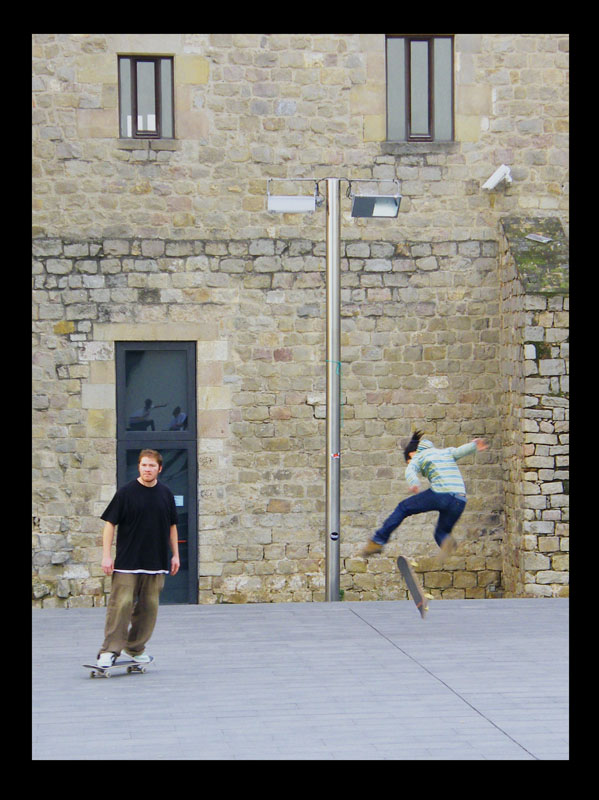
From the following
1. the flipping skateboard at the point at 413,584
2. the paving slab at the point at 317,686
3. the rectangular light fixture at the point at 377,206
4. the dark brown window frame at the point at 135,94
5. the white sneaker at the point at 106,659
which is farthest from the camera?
the dark brown window frame at the point at 135,94

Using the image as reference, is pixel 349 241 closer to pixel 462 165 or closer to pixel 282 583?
pixel 462 165

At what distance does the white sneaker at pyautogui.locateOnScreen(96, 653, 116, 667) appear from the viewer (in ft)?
30.1

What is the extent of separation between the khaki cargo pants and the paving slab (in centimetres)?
26

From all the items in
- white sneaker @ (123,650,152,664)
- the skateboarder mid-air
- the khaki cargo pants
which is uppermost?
the skateboarder mid-air

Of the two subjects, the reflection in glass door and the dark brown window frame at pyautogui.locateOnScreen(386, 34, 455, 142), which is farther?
the dark brown window frame at pyautogui.locateOnScreen(386, 34, 455, 142)

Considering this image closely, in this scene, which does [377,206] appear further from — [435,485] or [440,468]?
[435,485]

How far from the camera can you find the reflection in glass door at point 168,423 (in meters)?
14.0

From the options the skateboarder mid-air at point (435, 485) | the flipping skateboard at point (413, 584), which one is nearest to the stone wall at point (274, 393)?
the flipping skateboard at point (413, 584)

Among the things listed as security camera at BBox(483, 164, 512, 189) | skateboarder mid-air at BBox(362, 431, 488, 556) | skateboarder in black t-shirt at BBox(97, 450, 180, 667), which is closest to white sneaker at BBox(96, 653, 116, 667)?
skateboarder in black t-shirt at BBox(97, 450, 180, 667)

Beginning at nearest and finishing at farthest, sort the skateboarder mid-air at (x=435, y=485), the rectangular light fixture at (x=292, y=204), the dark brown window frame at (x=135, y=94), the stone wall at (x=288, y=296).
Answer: the skateboarder mid-air at (x=435, y=485), the rectangular light fixture at (x=292, y=204), the stone wall at (x=288, y=296), the dark brown window frame at (x=135, y=94)

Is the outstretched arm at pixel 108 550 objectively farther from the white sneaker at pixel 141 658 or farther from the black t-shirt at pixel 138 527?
the white sneaker at pixel 141 658

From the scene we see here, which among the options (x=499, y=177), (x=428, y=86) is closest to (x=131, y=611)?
(x=499, y=177)

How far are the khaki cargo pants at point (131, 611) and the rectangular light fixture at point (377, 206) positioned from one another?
4572 millimetres

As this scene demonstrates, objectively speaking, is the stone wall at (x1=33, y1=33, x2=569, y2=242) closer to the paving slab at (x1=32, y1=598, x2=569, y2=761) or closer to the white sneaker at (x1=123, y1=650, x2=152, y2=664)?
Answer: the paving slab at (x1=32, y1=598, x2=569, y2=761)
